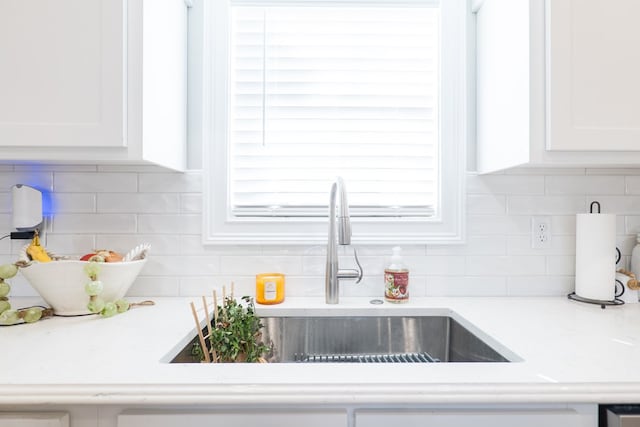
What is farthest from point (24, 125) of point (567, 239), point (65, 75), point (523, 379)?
point (567, 239)

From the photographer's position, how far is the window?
1500 millimetres

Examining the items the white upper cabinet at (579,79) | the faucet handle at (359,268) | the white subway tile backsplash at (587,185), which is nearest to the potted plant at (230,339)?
the faucet handle at (359,268)

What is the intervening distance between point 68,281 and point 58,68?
62cm

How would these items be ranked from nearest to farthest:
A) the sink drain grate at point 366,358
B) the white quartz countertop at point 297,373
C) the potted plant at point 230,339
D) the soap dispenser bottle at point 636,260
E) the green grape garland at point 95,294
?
the white quartz countertop at point 297,373
the potted plant at point 230,339
the green grape garland at point 95,294
the sink drain grate at point 366,358
the soap dispenser bottle at point 636,260

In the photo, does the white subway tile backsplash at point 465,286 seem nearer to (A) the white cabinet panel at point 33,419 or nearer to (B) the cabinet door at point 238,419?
(B) the cabinet door at point 238,419

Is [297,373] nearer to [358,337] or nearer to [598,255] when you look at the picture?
[358,337]

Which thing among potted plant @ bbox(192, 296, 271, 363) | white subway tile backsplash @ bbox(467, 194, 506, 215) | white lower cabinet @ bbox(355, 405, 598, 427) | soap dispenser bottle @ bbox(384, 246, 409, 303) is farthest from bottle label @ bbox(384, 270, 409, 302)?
white lower cabinet @ bbox(355, 405, 598, 427)

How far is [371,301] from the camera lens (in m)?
1.40

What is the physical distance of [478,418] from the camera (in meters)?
0.74

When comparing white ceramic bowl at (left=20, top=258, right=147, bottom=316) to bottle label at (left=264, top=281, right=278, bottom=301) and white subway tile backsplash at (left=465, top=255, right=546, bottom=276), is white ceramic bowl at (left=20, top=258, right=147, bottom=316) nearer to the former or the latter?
bottle label at (left=264, top=281, right=278, bottom=301)

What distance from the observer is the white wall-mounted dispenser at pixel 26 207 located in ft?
4.54

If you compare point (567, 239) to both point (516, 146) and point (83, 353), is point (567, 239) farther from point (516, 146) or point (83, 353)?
point (83, 353)

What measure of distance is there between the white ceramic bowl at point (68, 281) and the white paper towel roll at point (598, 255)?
5.13 ft

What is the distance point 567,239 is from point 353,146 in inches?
35.7
